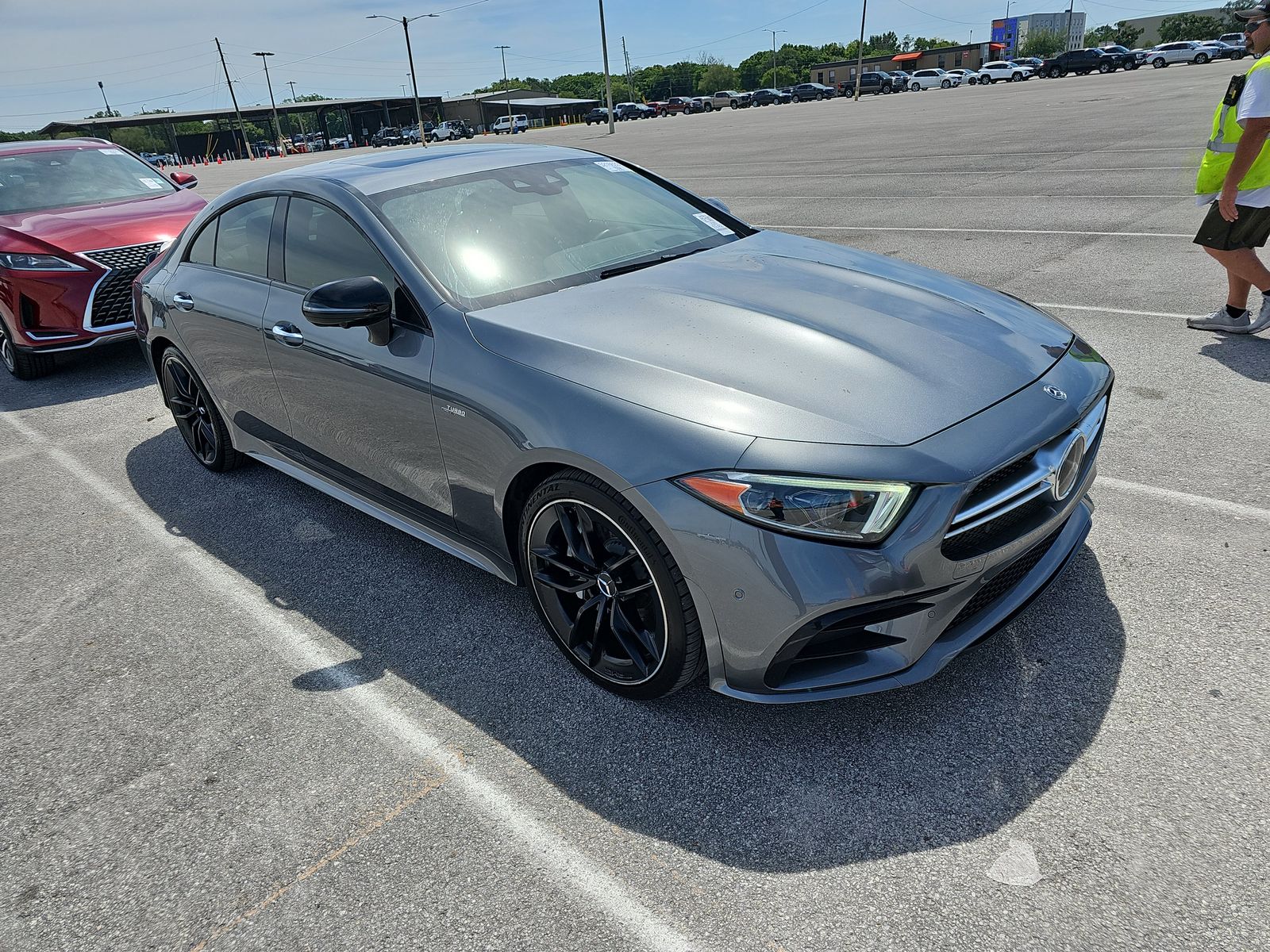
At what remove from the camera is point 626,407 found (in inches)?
99.3

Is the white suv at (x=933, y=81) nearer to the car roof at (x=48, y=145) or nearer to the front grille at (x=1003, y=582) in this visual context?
the car roof at (x=48, y=145)

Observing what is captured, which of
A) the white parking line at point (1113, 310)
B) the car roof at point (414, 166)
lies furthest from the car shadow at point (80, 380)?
the white parking line at point (1113, 310)

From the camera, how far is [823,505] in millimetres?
2279

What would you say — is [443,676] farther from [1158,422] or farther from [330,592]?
[1158,422]

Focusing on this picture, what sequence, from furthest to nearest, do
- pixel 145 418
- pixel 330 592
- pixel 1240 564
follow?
1. pixel 145 418
2. pixel 330 592
3. pixel 1240 564

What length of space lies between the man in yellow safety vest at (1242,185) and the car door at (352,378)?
15.7 feet

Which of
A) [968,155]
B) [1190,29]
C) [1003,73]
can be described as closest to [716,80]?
[1190,29]

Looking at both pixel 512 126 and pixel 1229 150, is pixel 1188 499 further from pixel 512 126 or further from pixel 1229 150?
pixel 512 126

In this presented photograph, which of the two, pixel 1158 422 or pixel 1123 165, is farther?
pixel 1123 165

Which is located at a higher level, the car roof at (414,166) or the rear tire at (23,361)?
the car roof at (414,166)

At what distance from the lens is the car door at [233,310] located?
13.2ft

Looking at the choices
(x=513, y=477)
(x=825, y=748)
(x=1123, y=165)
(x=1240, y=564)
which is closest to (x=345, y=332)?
(x=513, y=477)

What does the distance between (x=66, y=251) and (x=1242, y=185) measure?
26.7 feet

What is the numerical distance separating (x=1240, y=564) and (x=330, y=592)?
354 cm
